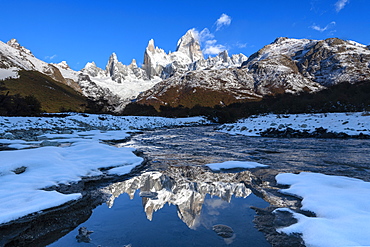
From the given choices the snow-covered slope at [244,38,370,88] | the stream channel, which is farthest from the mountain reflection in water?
the snow-covered slope at [244,38,370,88]

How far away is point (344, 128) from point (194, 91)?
434 ft

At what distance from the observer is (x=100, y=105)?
52.8 metres

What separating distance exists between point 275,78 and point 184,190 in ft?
571

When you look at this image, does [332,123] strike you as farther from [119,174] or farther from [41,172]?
[41,172]

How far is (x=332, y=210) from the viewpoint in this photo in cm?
323

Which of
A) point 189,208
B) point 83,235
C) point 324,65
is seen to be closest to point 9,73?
point 83,235

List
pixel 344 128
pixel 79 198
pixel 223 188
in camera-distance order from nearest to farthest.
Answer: pixel 79 198, pixel 223 188, pixel 344 128

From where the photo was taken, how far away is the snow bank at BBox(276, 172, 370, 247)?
7.99ft

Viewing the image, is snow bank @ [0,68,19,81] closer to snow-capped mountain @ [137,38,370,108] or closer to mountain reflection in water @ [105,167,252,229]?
snow-capped mountain @ [137,38,370,108]

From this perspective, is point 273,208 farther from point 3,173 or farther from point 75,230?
point 3,173

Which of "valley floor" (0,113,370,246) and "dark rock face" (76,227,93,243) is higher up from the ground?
"valley floor" (0,113,370,246)

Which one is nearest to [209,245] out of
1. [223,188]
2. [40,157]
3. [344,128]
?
[223,188]

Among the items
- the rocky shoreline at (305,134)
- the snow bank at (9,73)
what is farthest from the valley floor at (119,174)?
the snow bank at (9,73)

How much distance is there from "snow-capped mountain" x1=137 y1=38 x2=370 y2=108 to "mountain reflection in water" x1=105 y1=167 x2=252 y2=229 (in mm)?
117818
